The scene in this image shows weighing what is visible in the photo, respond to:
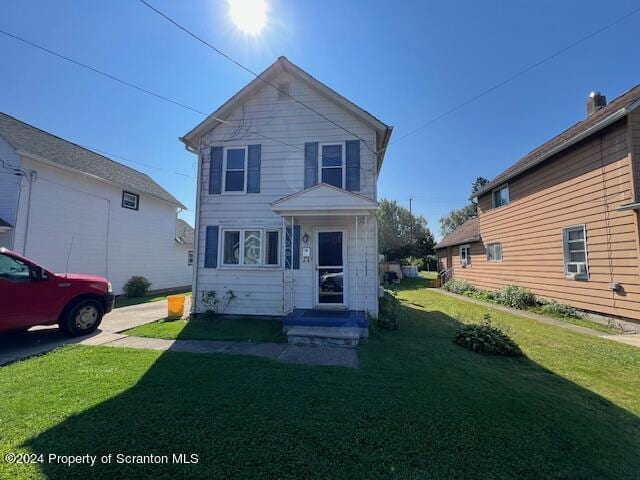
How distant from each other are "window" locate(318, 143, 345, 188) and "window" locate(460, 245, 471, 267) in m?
13.2

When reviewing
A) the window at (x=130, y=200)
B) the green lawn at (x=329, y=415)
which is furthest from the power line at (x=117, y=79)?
the window at (x=130, y=200)

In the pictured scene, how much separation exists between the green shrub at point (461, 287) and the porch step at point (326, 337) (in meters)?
12.5

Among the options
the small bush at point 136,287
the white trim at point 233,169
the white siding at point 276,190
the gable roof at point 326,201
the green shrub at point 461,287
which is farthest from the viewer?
the green shrub at point 461,287

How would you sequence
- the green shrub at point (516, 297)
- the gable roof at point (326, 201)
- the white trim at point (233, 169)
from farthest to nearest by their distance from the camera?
the green shrub at point (516, 297), the white trim at point (233, 169), the gable roof at point (326, 201)

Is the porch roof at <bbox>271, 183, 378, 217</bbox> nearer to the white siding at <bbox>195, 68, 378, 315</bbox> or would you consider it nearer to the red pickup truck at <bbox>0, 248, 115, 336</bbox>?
the white siding at <bbox>195, 68, 378, 315</bbox>

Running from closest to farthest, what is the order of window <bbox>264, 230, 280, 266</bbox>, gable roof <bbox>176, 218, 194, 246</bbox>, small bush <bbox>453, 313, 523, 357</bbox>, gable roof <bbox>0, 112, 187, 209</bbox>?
small bush <bbox>453, 313, 523, 357</bbox>, window <bbox>264, 230, 280, 266</bbox>, gable roof <bbox>0, 112, 187, 209</bbox>, gable roof <bbox>176, 218, 194, 246</bbox>

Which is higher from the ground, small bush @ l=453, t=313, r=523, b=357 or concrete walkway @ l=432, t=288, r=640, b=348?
small bush @ l=453, t=313, r=523, b=357

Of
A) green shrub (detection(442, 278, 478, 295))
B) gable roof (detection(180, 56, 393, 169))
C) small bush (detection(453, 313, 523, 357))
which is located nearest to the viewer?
small bush (detection(453, 313, 523, 357))

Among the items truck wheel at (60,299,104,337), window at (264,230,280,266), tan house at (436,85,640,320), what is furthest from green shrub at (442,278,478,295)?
truck wheel at (60,299,104,337)

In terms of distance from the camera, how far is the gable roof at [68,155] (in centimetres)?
1038

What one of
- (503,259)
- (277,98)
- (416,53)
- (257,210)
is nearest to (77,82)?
(277,98)

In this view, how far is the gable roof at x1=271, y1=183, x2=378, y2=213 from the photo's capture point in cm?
709

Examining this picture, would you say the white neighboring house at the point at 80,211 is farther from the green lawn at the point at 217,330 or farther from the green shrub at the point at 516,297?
the green shrub at the point at 516,297

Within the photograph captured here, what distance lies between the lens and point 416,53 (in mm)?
9984
